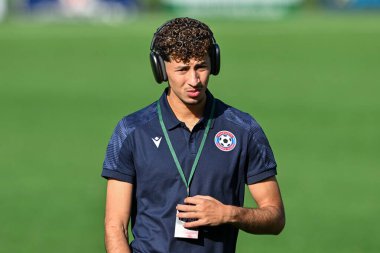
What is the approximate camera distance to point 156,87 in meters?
26.7

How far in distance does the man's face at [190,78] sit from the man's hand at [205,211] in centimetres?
55

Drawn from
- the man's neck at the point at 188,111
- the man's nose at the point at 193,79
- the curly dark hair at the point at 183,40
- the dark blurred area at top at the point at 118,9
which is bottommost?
the man's neck at the point at 188,111

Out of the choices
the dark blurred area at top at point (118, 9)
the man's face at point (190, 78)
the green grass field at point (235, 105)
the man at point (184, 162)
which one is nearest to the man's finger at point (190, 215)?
the man at point (184, 162)

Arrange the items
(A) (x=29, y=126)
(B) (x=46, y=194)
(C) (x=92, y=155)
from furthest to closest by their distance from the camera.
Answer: (A) (x=29, y=126), (C) (x=92, y=155), (B) (x=46, y=194)

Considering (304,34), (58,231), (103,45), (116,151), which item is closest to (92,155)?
(58,231)

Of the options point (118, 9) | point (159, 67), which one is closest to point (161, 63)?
point (159, 67)

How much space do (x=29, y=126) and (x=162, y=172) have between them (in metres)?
15.9

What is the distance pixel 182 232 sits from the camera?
6324 millimetres

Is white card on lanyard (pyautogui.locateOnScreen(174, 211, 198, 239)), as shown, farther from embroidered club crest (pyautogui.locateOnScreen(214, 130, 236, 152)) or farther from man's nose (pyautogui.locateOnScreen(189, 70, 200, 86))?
man's nose (pyautogui.locateOnScreen(189, 70, 200, 86))

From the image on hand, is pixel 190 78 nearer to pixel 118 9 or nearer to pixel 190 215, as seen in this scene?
pixel 190 215

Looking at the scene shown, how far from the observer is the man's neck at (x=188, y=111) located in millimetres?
6484

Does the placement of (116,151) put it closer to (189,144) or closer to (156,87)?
(189,144)

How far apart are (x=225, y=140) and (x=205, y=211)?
19.0 inches

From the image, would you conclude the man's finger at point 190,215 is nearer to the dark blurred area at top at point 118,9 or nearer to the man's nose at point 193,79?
the man's nose at point 193,79
